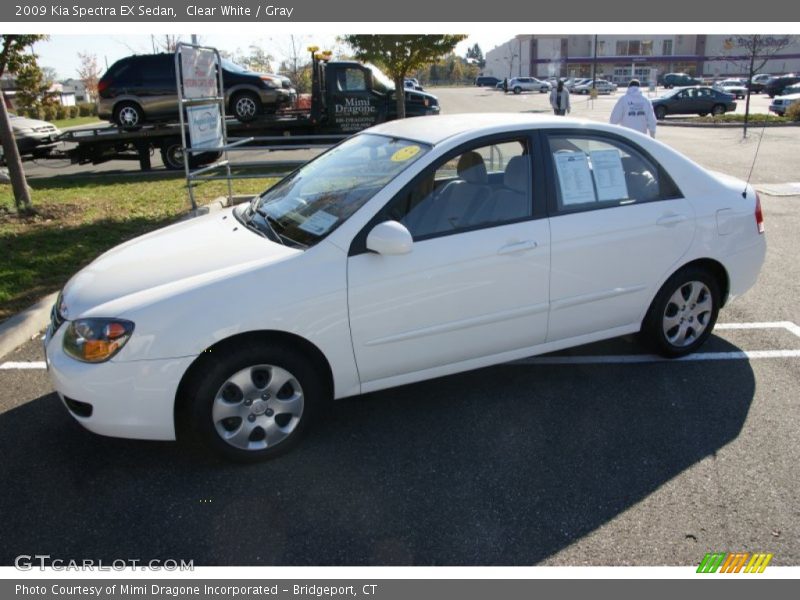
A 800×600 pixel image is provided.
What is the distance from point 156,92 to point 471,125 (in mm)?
13839

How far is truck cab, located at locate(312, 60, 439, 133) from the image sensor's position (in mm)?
15469

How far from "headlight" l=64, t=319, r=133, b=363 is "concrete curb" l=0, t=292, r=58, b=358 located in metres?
2.03

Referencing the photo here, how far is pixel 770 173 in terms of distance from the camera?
12977mm

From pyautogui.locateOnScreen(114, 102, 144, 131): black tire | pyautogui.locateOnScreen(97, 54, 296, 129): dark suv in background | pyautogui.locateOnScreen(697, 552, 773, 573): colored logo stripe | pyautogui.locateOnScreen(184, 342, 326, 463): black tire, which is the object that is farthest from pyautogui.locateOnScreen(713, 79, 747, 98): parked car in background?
pyautogui.locateOnScreen(184, 342, 326, 463): black tire

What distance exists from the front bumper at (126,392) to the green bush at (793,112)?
30.4 m

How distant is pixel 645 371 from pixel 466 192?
1.77 metres

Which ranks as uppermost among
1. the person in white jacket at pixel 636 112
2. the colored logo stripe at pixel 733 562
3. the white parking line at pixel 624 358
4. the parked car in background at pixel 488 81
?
the parked car in background at pixel 488 81

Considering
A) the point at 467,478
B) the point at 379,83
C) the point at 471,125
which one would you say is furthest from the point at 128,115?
the point at 467,478

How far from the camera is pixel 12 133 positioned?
798 centimetres

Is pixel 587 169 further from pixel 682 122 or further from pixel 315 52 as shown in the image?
pixel 682 122

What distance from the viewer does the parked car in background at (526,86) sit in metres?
66.1

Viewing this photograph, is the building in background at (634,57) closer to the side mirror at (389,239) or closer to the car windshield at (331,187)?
the car windshield at (331,187)

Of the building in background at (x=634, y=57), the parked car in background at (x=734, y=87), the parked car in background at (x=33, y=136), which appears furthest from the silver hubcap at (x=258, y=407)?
the building in background at (x=634, y=57)

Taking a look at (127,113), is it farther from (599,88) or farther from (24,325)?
(599,88)
